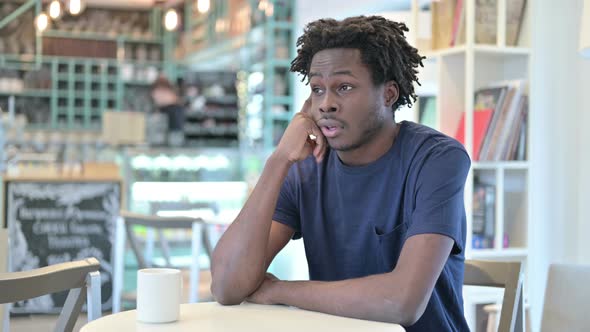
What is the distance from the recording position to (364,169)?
6.19 ft

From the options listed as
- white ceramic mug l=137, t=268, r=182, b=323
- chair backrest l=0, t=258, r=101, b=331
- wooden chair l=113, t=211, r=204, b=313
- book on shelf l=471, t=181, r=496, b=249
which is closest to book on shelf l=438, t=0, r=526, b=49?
book on shelf l=471, t=181, r=496, b=249

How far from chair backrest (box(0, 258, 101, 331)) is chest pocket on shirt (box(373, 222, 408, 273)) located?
649mm

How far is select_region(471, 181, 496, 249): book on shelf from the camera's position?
3344mm

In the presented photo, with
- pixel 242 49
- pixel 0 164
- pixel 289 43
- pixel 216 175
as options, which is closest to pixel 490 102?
pixel 0 164

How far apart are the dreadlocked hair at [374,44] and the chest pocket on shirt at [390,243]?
13.6 inches

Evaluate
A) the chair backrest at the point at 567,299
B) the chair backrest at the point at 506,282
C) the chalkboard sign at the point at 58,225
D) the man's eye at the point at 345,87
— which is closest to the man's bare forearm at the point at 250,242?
the man's eye at the point at 345,87

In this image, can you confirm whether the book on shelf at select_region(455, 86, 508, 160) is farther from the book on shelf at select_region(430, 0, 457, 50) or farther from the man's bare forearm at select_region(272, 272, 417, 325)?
the man's bare forearm at select_region(272, 272, 417, 325)

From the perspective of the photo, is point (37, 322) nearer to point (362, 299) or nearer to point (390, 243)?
point (390, 243)

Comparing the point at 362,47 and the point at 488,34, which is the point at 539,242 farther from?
the point at 362,47

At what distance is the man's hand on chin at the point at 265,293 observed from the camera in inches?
67.8

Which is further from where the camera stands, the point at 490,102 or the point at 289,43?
the point at 289,43

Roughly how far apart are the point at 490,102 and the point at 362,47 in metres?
1.52

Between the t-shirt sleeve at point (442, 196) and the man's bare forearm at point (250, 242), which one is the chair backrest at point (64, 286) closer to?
the man's bare forearm at point (250, 242)

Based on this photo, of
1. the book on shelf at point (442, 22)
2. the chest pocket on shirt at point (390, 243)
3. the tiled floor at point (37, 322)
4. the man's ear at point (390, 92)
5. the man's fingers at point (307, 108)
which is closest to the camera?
the chest pocket on shirt at point (390, 243)
